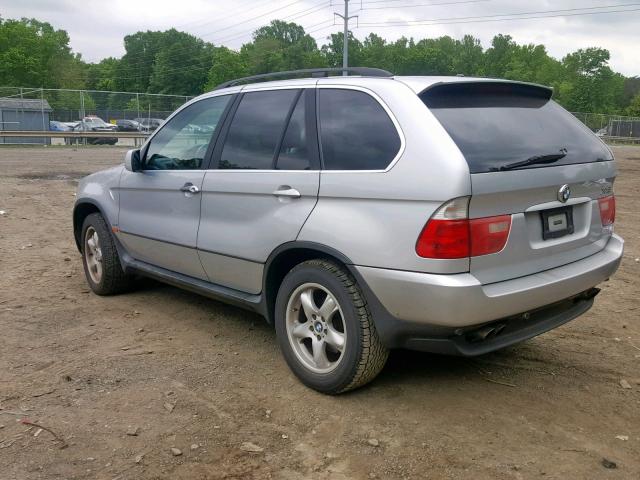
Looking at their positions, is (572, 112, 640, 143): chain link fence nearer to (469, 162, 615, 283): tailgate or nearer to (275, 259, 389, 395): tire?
(469, 162, 615, 283): tailgate

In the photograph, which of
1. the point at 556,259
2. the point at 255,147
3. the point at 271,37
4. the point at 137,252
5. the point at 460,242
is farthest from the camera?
the point at 271,37

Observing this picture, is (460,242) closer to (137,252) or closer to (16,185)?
(137,252)

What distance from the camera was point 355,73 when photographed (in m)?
3.84

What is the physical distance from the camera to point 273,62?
3356 inches

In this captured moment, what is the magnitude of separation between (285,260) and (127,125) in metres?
32.3

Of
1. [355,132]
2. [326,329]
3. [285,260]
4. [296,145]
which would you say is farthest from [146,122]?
[326,329]

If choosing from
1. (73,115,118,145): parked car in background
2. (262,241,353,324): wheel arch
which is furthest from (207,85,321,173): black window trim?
(73,115,118,145): parked car in background

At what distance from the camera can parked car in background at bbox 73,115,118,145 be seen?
3075 cm

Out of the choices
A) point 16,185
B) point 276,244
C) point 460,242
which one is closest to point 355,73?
point 276,244

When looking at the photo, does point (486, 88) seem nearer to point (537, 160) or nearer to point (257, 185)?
point (537, 160)

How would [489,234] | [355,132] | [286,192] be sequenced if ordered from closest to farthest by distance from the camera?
[489,234], [355,132], [286,192]

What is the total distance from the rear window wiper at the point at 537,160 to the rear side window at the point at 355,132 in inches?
21.9

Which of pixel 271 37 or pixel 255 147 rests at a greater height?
pixel 271 37

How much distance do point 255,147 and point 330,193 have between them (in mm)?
840
